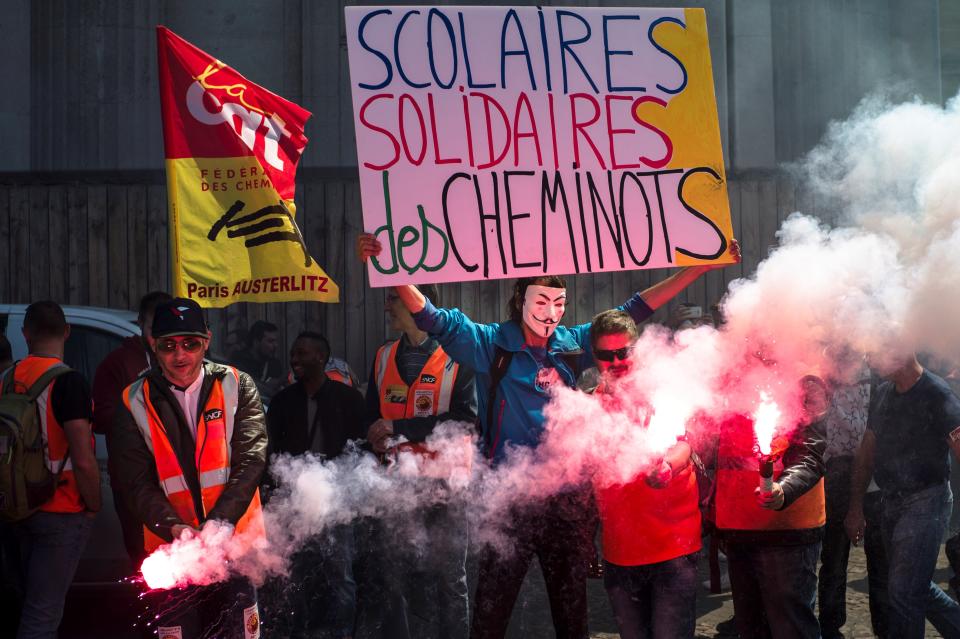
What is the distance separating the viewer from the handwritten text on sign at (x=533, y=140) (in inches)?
200

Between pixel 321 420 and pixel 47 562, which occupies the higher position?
pixel 321 420

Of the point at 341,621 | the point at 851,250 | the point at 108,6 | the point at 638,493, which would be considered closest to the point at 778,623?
the point at 638,493

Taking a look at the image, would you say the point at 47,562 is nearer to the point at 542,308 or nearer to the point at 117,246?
the point at 542,308

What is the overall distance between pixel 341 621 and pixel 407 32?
3.05 m

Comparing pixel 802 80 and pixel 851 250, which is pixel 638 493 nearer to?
pixel 851 250

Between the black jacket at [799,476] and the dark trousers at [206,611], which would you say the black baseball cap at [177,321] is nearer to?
the dark trousers at [206,611]

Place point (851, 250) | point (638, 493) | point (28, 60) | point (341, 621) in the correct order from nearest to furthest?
point (638, 493)
point (851, 250)
point (341, 621)
point (28, 60)

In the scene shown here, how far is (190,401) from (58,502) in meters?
1.16

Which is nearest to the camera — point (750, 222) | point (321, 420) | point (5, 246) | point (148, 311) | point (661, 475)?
point (661, 475)

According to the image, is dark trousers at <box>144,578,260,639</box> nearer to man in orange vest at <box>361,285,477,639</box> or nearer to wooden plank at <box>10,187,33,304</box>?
man in orange vest at <box>361,285,477,639</box>

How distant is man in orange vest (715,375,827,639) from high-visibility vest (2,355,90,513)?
9.73 feet

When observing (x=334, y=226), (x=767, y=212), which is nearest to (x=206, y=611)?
(x=334, y=226)

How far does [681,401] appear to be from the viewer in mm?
4648

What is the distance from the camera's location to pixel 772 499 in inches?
175
